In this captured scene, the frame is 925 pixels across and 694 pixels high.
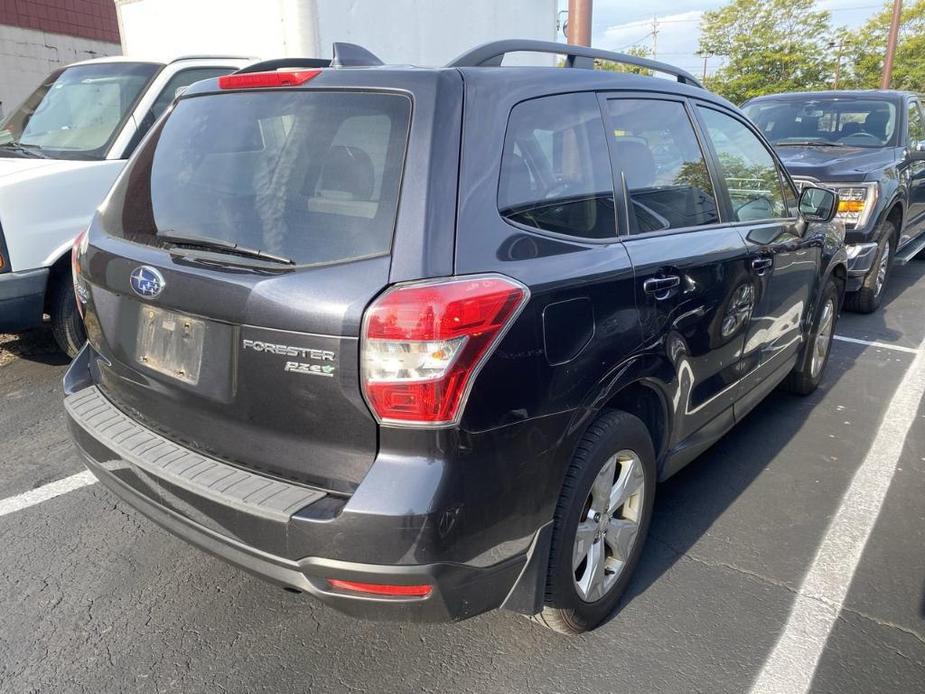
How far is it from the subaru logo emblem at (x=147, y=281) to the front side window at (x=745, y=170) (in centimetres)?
231

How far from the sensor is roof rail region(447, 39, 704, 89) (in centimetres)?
228

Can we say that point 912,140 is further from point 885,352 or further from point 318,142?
point 318,142

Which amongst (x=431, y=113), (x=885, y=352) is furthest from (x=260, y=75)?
(x=885, y=352)

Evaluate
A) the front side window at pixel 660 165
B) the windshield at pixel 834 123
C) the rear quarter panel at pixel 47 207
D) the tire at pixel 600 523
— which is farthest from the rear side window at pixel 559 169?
the windshield at pixel 834 123

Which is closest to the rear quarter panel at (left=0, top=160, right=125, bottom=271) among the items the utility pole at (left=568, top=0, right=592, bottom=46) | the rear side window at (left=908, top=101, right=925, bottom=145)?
the utility pole at (left=568, top=0, right=592, bottom=46)

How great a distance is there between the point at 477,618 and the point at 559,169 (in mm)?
1553

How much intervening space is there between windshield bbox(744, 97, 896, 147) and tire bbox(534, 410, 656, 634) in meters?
5.95

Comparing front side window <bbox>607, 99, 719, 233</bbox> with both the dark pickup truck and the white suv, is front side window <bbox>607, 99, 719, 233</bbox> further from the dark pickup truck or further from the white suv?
the dark pickup truck

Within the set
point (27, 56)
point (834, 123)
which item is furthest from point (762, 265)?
point (27, 56)

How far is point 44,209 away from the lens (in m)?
4.20

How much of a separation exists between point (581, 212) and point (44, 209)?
3.41 meters

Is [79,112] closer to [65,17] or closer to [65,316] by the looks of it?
[65,316]

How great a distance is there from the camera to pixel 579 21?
6.32m

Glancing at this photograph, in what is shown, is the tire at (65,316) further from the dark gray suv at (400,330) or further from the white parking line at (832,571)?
the white parking line at (832,571)
